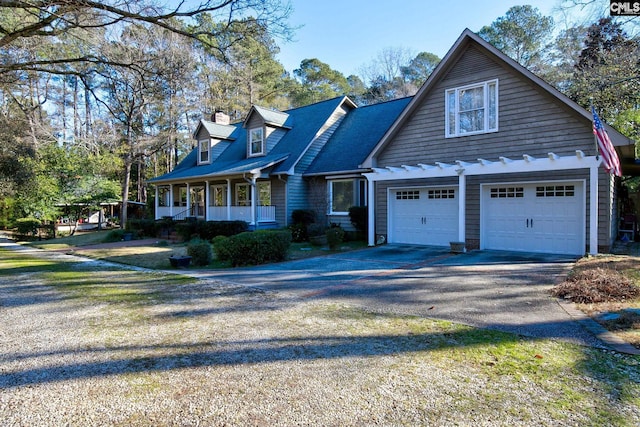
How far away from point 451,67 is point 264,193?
36.4 feet

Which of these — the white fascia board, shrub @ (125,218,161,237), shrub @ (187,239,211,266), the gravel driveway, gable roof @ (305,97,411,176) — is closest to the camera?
the gravel driveway

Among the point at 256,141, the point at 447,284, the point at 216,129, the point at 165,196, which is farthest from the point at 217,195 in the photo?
the point at 447,284

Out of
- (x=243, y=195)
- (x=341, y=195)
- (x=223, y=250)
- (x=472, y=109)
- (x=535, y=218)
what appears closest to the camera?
(x=223, y=250)

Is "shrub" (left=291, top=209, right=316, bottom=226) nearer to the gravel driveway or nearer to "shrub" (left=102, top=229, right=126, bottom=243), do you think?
"shrub" (left=102, top=229, right=126, bottom=243)

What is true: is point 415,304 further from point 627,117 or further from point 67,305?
point 627,117

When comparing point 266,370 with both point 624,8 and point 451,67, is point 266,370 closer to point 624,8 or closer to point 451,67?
point 451,67

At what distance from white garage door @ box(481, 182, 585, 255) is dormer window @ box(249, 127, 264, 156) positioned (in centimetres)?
1252

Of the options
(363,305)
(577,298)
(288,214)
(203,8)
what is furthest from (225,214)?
(577,298)

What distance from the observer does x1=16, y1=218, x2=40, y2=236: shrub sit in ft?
78.0

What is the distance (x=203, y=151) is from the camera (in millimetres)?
24516

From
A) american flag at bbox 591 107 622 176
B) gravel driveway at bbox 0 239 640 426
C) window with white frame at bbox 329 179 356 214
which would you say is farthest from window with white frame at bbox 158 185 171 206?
american flag at bbox 591 107 622 176

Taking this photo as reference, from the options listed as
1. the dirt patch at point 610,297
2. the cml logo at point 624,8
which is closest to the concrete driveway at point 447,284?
the dirt patch at point 610,297

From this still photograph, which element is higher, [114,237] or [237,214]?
[237,214]

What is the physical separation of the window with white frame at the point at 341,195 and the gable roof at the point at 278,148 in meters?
2.25
